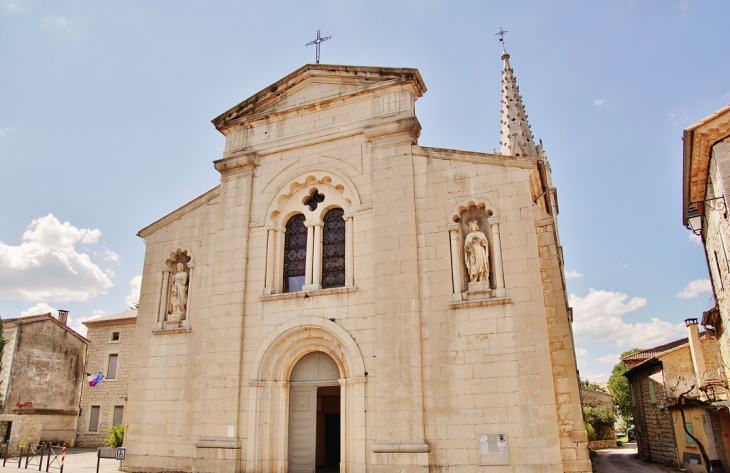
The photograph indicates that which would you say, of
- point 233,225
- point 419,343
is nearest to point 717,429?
point 419,343

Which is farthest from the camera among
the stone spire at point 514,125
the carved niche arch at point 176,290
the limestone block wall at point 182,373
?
the stone spire at point 514,125

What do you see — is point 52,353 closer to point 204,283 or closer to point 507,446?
point 204,283

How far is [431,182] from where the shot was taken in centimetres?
1398

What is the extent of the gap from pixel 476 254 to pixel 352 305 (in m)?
3.40

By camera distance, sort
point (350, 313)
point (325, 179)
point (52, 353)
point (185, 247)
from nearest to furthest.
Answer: point (350, 313), point (325, 179), point (185, 247), point (52, 353)

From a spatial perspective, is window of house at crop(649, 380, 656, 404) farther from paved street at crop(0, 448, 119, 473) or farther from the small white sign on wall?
paved street at crop(0, 448, 119, 473)

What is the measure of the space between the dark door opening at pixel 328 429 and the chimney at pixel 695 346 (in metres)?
16.2

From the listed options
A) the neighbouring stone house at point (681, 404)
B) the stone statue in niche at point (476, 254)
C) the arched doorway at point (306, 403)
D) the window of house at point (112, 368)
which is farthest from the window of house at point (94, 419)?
the neighbouring stone house at point (681, 404)

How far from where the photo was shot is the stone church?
1199cm

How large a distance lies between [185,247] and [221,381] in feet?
15.0

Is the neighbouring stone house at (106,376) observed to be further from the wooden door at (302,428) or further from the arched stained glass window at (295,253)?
the wooden door at (302,428)

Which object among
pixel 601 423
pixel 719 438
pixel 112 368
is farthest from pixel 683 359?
pixel 112 368

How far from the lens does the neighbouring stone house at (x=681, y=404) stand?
19469 millimetres

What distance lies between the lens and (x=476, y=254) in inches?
507
